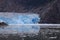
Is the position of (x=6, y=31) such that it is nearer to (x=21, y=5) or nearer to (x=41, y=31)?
(x=41, y=31)

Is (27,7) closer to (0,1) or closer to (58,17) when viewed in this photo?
(0,1)

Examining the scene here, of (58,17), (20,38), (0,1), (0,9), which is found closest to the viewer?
(20,38)

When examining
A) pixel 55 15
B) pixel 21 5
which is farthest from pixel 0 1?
pixel 55 15

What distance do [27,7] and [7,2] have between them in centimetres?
87

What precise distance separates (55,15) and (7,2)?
2.82 metres

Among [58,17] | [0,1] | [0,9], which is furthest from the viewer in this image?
[0,1]

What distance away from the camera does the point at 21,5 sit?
25.2 feet

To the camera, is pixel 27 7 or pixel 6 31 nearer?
pixel 6 31

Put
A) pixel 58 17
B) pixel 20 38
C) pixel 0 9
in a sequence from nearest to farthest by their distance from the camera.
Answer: pixel 20 38 → pixel 58 17 → pixel 0 9

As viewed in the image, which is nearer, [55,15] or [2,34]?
Answer: [2,34]

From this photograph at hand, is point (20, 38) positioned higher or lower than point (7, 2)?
lower

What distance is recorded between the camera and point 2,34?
1195mm

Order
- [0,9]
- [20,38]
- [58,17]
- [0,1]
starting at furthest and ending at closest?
[0,1] → [0,9] → [58,17] → [20,38]

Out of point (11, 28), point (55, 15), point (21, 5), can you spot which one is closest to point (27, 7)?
point (21, 5)
